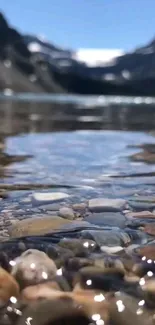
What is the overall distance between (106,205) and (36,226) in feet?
2.43

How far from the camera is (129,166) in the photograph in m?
5.20

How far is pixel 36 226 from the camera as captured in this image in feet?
7.36

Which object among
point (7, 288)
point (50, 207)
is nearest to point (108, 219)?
point (50, 207)

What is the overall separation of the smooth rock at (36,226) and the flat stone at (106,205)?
15.4 inches

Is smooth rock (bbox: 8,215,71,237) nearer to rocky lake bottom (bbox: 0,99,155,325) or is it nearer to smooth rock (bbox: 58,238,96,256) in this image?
rocky lake bottom (bbox: 0,99,155,325)

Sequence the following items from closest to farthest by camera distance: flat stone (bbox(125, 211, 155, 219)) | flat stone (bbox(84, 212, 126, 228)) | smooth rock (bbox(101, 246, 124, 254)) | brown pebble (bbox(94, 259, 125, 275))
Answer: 1. brown pebble (bbox(94, 259, 125, 275))
2. smooth rock (bbox(101, 246, 124, 254))
3. flat stone (bbox(84, 212, 126, 228))
4. flat stone (bbox(125, 211, 155, 219))

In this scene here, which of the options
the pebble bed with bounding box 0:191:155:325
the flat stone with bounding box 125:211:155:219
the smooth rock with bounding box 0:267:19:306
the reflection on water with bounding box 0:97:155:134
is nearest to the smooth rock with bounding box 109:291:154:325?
the pebble bed with bounding box 0:191:155:325

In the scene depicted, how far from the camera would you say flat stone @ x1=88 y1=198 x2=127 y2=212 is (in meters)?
2.79

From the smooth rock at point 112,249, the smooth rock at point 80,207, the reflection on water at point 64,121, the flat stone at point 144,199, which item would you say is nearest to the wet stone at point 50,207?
the smooth rock at point 80,207

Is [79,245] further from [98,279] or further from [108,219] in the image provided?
[108,219]

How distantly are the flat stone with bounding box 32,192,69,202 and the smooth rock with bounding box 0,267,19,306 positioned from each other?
5.36 feet

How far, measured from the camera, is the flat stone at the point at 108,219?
235cm

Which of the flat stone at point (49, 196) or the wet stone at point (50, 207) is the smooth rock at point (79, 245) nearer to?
the wet stone at point (50, 207)

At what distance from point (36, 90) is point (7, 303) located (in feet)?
573
